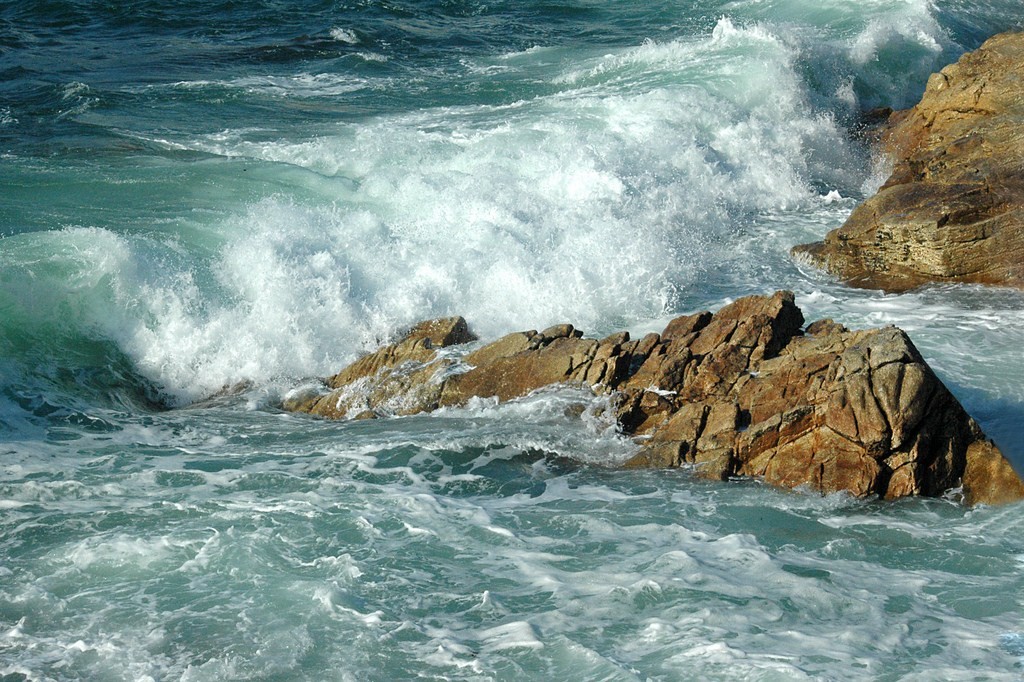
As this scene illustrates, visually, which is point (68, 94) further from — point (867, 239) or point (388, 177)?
point (867, 239)

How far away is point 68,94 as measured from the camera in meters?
15.7

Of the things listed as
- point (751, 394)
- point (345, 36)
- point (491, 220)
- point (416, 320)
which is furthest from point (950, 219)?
point (345, 36)

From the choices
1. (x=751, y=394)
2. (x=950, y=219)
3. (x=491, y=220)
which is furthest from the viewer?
(x=491, y=220)

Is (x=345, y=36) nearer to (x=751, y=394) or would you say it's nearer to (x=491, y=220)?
(x=491, y=220)

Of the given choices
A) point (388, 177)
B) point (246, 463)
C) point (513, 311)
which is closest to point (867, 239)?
point (513, 311)

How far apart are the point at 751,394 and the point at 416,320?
3.85 m

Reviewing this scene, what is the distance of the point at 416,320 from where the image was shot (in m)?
9.95

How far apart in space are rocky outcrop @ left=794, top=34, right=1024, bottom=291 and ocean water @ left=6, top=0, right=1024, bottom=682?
13.3 inches

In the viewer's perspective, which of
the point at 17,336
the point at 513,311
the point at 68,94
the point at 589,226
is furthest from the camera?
the point at 68,94

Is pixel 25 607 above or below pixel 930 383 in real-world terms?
below

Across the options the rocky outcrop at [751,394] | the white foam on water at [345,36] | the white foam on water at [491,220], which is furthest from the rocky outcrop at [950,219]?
the white foam on water at [345,36]

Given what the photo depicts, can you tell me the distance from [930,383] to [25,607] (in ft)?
16.6

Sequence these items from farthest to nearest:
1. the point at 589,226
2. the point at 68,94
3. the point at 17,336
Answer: the point at 68,94 → the point at 589,226 → the point at 17,336

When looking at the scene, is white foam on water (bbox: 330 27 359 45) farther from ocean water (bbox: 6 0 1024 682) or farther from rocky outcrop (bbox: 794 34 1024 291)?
rocky outcrop (bbox: 794 34 1024 291)
